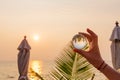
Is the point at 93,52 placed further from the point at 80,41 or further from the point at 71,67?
the point at 71,67

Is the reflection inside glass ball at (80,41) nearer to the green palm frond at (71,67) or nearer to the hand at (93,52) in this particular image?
the hand at (93,52)

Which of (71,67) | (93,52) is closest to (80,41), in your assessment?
(93,52)

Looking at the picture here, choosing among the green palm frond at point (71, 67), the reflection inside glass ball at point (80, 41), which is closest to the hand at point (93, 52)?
the reflection inside glass ball at point (80, 41)

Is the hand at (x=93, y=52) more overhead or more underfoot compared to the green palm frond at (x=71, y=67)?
more overhead

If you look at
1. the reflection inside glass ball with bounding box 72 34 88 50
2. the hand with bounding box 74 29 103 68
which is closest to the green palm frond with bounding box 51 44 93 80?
the reflection inside glass ball with bounding box 72 34 88 50

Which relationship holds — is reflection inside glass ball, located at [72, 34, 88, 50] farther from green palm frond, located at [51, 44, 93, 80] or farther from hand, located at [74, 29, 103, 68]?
green palm frond, located at [51, 44, 93, 80]

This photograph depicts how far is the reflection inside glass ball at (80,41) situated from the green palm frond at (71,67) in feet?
4.50

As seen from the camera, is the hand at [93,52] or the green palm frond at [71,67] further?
the green palm frond at [71,67]

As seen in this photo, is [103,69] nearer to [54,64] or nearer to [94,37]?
[94,37]

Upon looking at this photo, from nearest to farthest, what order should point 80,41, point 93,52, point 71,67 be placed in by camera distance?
1. point 93,52
2. point 80,41
3. point 71,67

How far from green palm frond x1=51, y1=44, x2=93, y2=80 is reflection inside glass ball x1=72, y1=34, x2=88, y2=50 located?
1.37 m

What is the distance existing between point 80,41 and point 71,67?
Answer: 1.54m

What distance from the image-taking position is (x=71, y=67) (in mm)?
4156

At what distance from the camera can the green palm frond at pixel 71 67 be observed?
13.4 feet
